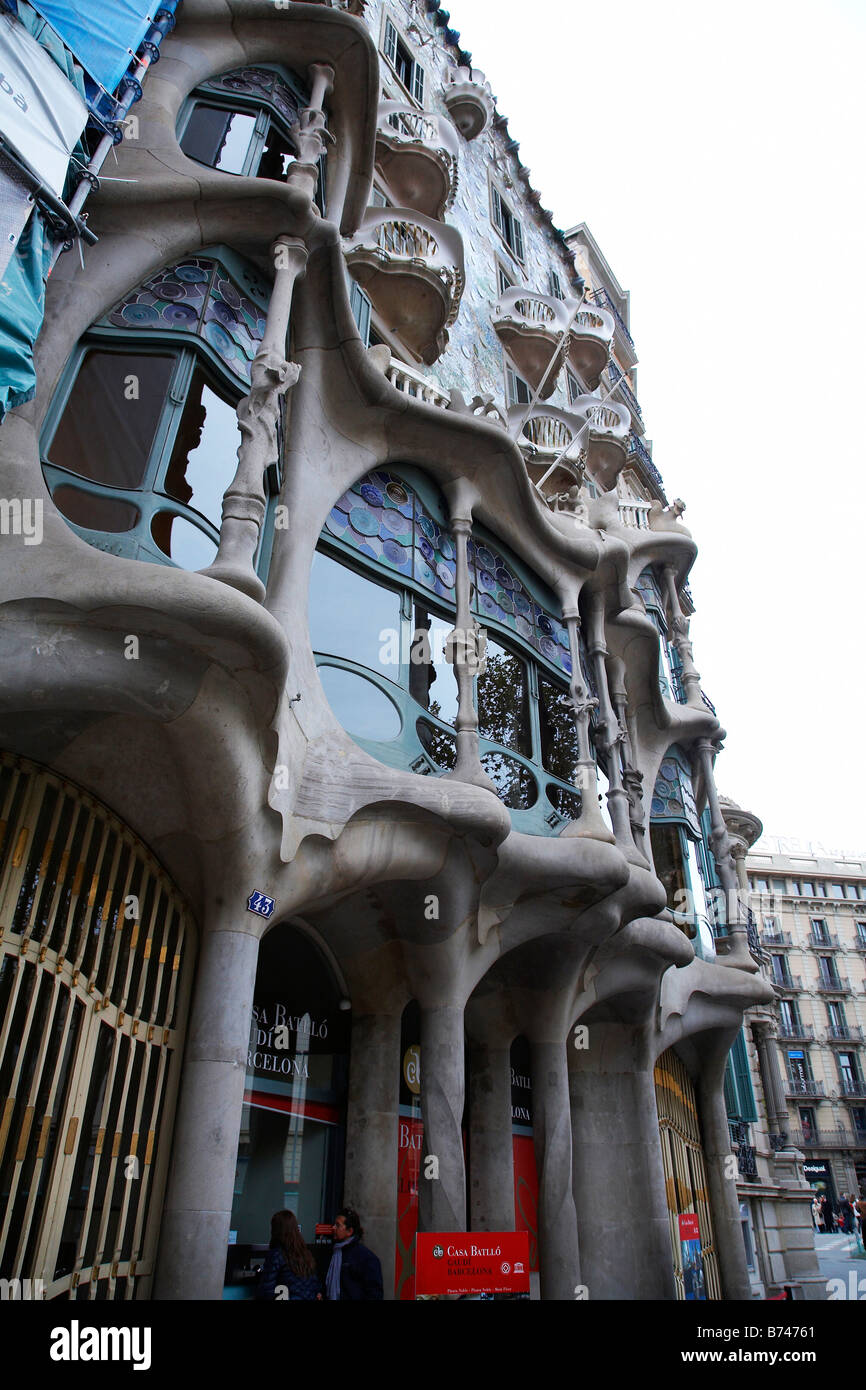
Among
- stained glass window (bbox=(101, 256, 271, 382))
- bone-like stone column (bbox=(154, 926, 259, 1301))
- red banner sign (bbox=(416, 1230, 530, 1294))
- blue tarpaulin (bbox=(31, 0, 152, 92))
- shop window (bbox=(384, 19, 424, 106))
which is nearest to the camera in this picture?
bone-like stone column (bbox=(154, 926, 259, 1301))

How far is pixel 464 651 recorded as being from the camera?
9812 mm

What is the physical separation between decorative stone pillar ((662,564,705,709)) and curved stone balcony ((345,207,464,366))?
22.8ft

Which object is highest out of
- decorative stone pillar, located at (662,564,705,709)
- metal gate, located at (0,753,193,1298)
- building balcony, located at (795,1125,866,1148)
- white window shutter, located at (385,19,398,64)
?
white window shutter, located at (385,19,398,64)

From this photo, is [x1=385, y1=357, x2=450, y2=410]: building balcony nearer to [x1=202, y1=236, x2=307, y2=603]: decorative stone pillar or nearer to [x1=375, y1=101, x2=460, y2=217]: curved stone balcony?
[x1=202, y1=236, x2=307, y2=603]: decorative stone pillar

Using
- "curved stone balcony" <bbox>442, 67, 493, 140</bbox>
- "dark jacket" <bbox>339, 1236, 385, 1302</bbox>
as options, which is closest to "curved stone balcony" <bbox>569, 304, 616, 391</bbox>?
"curved stone balcony" <bbox>442, 67, 493, 140</bbox>

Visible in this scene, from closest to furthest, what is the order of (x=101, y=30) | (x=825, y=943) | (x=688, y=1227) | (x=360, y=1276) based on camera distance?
1. (x=360, y=1276)
2. (x=101, y=30)
3. (x=688, y=1227)
4. (x=825, y=943)

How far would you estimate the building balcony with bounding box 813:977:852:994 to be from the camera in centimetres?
4572

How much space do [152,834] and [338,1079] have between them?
12.6ft

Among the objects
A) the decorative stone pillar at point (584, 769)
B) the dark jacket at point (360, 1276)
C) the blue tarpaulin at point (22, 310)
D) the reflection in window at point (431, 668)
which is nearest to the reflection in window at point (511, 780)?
the decorative stone pillar at point (584, 769)

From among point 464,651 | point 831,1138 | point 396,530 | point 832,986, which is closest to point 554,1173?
Result: point 464,651

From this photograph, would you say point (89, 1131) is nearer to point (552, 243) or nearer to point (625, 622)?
point (625, 622)

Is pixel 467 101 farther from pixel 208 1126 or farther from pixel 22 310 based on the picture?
pixel 208 1126

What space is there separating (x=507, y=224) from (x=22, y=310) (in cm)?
1849
